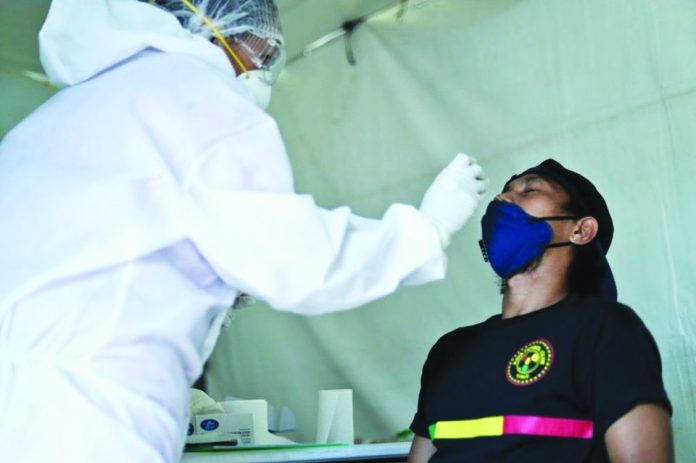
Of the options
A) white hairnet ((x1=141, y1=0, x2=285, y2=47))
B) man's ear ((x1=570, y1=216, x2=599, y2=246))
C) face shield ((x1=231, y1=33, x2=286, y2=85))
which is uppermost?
white hairnet ((x1=141, y1=0, x2=285, y2=47))

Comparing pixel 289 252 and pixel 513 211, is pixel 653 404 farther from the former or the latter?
pixel 289 252

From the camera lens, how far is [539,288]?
205 centimetres

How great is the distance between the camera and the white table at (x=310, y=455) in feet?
7.14

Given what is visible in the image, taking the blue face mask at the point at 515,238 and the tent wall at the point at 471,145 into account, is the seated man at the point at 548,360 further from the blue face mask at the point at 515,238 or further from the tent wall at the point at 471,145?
the tent wall at the point at 471,145

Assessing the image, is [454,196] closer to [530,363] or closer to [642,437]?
[530,363]

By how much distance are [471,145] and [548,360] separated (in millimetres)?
1214

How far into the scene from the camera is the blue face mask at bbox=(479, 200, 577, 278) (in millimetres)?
2010

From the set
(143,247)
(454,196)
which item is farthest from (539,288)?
(143,247)

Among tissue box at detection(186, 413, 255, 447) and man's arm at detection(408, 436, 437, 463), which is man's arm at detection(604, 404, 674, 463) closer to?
man's arm at detection(408, 436, 437, 463)

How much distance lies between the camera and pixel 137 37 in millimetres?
1646

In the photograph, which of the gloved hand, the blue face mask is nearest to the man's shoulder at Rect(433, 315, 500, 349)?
the blue face mask

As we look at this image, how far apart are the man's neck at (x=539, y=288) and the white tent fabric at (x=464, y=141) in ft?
1.67

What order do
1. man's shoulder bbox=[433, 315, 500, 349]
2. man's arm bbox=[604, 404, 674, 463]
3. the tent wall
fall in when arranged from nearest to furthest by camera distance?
1. man's arm bbox=[604, 404, 674, 463]
2. man's shoulder bbox=[433, 315, 500, 349]
3. the tent wall

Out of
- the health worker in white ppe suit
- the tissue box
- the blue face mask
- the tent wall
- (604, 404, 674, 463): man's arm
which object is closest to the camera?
the health worker in white ppe suit
